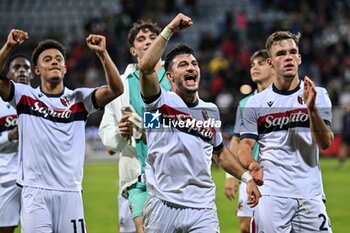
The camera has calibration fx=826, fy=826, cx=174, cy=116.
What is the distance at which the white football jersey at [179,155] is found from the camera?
7.08 m

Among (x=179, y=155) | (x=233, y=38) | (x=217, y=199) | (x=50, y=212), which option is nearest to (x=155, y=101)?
(x=179, y=155)

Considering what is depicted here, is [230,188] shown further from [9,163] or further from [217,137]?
[9,163]

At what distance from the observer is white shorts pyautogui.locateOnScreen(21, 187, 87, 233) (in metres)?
7.29

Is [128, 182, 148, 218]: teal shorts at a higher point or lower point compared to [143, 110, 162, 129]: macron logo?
lower

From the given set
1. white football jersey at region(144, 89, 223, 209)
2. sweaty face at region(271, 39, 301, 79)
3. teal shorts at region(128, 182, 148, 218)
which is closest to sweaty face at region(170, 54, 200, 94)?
white football jersey at region(144, 89, 223, 209)

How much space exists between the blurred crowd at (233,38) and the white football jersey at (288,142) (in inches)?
693

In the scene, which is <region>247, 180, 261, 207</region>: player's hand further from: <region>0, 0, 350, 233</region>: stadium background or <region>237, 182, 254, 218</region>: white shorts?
<region>0, 0, 350, 233</region>: stadium background

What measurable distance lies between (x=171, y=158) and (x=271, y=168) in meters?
0.93

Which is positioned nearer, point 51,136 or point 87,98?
point 51,136

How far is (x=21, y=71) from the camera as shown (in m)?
9.39

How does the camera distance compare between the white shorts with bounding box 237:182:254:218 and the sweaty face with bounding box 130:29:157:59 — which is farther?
the white shorts with bounding box 237:182:254:218

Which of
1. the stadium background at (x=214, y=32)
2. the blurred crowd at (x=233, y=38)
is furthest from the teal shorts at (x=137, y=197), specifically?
the blurred crowd at (x=233, y=38)

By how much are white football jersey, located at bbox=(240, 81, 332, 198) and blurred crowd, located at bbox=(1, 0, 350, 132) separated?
57.8ft

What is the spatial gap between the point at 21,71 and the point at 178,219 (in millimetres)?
3283
